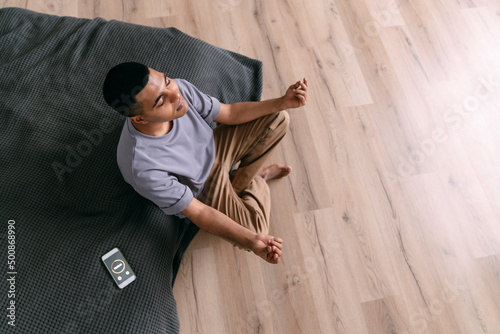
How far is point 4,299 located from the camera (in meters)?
1.03

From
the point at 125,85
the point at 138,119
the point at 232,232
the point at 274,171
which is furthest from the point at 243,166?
the point at 125,85

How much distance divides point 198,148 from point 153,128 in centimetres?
22

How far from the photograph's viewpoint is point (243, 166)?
143 cm

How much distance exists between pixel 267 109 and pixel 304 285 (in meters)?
0.69

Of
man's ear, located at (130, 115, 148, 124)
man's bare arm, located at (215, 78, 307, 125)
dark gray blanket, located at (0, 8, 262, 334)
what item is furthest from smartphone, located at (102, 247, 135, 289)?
man's bare arm, located at (215, 78, 307, 125)

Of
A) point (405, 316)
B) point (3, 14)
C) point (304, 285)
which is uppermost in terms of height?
point (3, 14)

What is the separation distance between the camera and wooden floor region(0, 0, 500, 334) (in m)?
1.40

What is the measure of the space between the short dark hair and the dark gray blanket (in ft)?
1.48

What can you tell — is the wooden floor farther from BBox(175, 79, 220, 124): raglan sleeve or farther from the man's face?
the man's face

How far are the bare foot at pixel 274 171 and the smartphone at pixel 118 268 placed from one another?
0.67 meters

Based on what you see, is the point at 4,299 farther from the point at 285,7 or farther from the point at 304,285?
the point at 285,7

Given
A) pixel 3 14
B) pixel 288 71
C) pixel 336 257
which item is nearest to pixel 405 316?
pixel 336 257

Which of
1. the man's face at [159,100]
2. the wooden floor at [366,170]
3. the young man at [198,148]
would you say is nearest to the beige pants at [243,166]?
the young man at [198,148]

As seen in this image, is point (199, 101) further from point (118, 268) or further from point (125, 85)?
point (118, 268)
